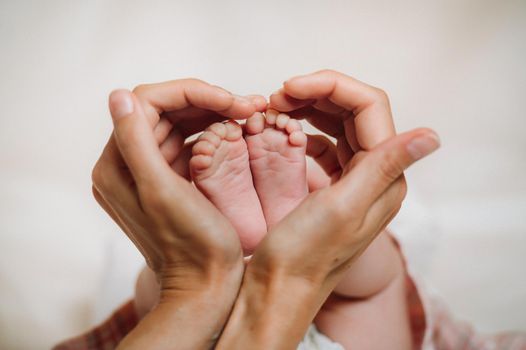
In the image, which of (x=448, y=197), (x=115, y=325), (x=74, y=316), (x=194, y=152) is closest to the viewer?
(x=194, y=152)

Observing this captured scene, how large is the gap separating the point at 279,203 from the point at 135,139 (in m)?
0.28

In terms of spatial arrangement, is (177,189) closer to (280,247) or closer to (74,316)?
(280,247)

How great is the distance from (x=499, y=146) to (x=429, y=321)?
0.55 meters

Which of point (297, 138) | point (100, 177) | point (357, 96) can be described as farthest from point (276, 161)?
point (100, 177)

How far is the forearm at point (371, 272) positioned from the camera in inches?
31.9

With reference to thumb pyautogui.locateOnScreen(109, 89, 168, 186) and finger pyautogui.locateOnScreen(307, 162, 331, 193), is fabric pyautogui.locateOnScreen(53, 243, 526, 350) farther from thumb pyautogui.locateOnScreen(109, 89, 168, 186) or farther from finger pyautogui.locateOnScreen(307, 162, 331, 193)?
thumb pyautogui.locateOnScreen(109, 89, 168, 186)

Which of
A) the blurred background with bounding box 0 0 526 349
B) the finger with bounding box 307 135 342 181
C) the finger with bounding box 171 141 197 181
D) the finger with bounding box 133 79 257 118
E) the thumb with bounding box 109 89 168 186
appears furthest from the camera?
the blurred background with bounding box 0 0 526 349

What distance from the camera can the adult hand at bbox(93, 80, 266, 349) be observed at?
55cm

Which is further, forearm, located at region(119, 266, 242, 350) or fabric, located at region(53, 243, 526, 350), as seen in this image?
fabric, located at region(53, 243, 526, 350)

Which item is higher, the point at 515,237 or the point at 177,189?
the point at 177,189

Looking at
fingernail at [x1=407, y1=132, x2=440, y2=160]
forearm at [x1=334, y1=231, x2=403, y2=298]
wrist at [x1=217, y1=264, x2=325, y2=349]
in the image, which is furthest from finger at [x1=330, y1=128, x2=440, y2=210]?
forearm at [x1=334, y1=231, x2=403, y2=298]

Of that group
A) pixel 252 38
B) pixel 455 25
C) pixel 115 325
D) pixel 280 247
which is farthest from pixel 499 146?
pixel 115 325

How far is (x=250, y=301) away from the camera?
61 centimetres

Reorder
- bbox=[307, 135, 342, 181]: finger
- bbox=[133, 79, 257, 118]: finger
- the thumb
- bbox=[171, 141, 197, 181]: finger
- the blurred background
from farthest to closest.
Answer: the blurred background < bbox=[307, 135, 342, 181]: finger < bbox=[171, 141, 197, 181]: finger < bbox=[133, 79, 257, 118]: finger < the thumb
